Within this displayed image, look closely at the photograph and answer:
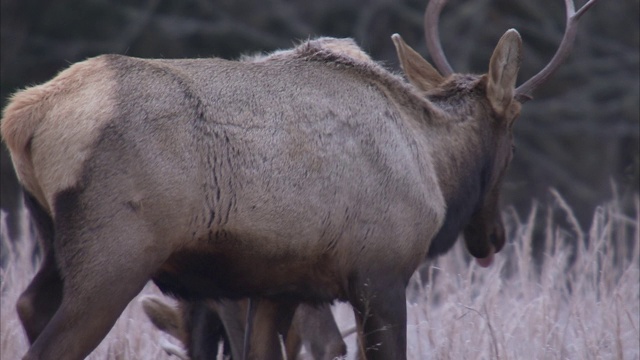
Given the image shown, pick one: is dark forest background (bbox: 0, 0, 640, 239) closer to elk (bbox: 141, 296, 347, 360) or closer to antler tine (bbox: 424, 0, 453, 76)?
antler tine (bbox: 424, 0, 453, 76)

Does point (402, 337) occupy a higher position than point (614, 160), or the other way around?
point (614, 160)

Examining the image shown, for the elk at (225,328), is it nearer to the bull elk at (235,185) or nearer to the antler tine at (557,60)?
the bull elk at (235,185)

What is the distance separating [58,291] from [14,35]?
27.5ft

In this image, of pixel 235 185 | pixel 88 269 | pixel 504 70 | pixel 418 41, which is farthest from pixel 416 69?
pixel 418 41

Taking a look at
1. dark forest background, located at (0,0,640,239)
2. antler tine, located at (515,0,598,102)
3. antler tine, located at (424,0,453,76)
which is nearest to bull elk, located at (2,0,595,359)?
antler tine, located at (515,0,598,102)

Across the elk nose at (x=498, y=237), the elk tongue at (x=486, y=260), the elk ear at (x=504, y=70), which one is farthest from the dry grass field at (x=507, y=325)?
the elk ear at (x=504, y=70)

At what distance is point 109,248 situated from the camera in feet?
13.0

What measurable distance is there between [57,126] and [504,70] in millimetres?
2095

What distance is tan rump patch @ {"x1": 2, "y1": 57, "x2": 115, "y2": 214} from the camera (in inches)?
158

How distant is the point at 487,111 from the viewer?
5.43 meters

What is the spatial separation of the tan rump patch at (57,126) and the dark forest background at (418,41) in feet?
26.1

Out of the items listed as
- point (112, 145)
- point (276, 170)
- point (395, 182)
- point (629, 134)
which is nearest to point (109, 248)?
point (112, 145)

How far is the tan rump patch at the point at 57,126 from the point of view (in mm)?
4016

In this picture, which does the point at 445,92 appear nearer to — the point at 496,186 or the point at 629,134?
the point at 496,186
